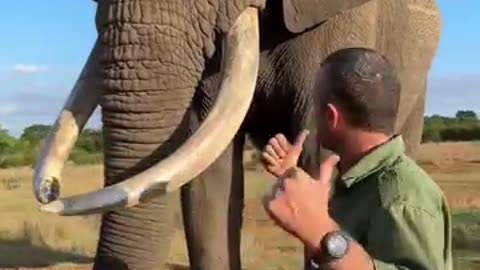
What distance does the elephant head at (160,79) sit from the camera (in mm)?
5164

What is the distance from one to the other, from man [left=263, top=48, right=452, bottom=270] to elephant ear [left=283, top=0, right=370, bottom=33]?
3.43 metres

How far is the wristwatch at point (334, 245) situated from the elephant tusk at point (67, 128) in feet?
8.46

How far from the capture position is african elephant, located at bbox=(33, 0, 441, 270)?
542cm

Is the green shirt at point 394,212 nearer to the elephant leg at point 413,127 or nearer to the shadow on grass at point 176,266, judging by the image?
the elephant leg at point 413,127

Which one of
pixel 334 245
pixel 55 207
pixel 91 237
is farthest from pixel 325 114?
pixel 91 237

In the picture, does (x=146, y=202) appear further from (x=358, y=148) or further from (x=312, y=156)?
(x=358, y=148)

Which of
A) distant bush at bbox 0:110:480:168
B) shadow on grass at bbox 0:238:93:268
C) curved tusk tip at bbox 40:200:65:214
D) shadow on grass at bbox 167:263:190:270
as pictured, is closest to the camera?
curved tusk tip at bbox 40:200:65:214

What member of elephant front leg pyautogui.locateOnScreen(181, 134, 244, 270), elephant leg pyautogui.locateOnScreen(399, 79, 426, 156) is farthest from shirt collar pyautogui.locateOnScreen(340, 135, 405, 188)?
elephant leg pyautogui.locateOnScreen(399, 79, 426, 156)

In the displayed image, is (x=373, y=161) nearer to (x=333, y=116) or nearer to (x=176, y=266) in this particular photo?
(x=333, y=116)

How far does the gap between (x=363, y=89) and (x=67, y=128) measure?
2.84 m

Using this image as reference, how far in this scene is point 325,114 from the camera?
3.21 m

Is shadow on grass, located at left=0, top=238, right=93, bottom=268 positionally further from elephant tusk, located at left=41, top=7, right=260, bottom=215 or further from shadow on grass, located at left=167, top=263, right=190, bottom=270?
elephant tusk, located at left=41, top=7, right=260, bottom=215

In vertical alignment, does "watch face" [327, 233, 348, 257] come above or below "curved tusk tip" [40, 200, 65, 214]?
above

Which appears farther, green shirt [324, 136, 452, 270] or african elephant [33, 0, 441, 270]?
african elephant [33, 0, 441, 270]
